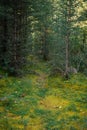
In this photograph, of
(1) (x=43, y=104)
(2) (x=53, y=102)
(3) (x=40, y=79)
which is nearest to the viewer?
(1) (x=43, y=104)

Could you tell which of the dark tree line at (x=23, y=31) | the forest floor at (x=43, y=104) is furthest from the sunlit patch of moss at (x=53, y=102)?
the dark tree line at (x=23, y=31)

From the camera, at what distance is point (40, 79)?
91.3ft

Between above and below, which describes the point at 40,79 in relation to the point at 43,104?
above

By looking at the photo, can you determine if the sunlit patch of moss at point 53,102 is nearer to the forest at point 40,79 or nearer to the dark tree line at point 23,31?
the forest at point 40,79

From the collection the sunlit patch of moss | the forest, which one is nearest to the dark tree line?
the forest

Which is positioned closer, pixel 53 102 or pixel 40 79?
pixel 53 102

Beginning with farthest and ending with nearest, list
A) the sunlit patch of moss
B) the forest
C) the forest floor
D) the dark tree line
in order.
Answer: the dark tree line, the sunlit patch of moss, the forest, the forest floor

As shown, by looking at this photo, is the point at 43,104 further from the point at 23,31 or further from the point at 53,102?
the point at 23,31

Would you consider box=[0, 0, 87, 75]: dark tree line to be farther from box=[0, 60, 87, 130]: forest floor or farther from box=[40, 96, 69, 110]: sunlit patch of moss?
box=[40, 96, 69, 110]: sunlit patch of moss

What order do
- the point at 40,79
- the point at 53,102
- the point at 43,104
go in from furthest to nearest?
1. the point at 40,79
2. the point at 53,102
3. the point at 43,104

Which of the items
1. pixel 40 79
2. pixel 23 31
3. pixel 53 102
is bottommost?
pixel 53 102

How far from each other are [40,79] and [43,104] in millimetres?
8809

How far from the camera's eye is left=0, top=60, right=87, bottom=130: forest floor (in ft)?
50.1

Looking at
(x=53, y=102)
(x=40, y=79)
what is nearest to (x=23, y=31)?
(x=40, y=79)
